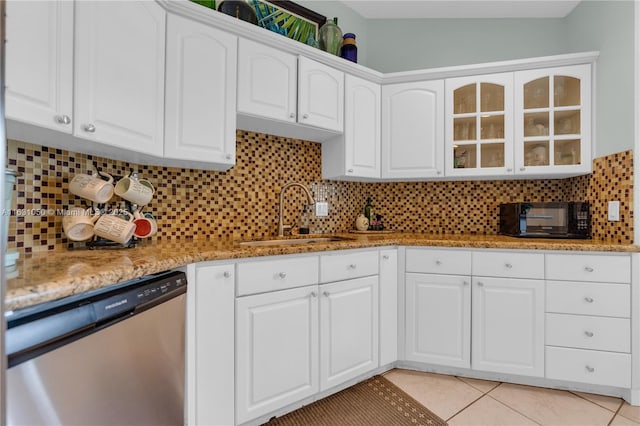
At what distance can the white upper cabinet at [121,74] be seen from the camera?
3.89 ft

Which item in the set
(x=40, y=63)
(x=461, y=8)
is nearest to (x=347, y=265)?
(x=40, y=63)

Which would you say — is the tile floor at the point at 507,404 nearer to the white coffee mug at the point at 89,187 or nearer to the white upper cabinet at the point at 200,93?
the white upper cabinet at the point at 200,93

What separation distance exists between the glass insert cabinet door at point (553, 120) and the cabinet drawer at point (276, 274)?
66.6 inches

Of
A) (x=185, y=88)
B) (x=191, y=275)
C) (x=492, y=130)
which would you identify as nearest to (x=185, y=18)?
(x=185, y=88)

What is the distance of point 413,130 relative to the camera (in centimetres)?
245

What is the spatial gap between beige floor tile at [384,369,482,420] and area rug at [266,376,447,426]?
64 millimetres

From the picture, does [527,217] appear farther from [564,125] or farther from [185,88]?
[185,88]

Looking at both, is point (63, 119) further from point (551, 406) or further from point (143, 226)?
point (551, 406)

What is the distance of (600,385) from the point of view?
183 cm

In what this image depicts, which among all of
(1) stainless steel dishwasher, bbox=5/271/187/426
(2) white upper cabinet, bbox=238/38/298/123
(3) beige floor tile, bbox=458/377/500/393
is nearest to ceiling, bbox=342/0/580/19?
(2) white upper cabinet, bbox=238/38/298/123

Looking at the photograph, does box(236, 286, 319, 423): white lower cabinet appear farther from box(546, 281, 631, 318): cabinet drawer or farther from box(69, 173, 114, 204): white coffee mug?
box(546, 281, 631, 318): cabinet drawer

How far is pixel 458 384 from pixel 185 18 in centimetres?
256

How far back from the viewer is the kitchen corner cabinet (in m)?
2.30

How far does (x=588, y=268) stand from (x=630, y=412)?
2.50 feet
